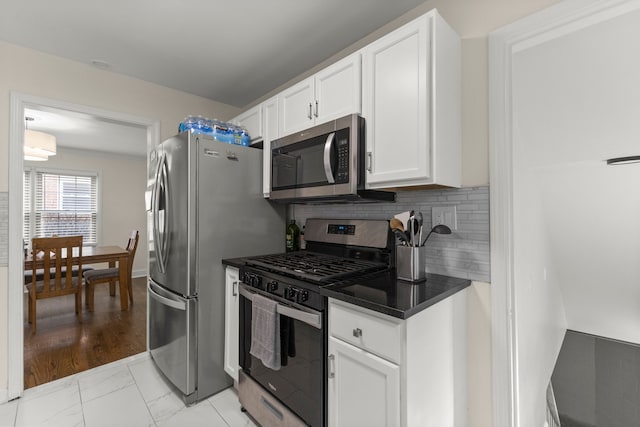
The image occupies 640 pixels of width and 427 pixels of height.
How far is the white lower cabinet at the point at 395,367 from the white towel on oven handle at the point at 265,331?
0.37 meters

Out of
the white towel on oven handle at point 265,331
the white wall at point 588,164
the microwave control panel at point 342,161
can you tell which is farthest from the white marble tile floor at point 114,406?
the white wall at point 588,164

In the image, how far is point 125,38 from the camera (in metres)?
2.02

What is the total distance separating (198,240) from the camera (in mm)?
1943

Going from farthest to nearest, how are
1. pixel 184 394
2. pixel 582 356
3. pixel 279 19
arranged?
pixel 582 356
pixel 184 394
pixel 279 19

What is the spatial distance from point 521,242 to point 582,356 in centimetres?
266

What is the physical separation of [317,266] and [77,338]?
2.97 meters

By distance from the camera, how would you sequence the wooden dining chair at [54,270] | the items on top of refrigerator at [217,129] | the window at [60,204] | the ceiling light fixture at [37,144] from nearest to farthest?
the items on top of refrigerator at [217,129], the ceiling light fixture at [37,144], the wooden dining chair at [54,270], the window at [60,204]

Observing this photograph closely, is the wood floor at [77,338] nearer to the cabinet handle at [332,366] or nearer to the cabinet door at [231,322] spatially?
the cabinet door at [231,322]

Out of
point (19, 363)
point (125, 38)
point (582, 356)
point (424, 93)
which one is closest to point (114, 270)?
point (19, 363)

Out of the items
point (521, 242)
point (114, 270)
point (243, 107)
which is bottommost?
point (114, 270)

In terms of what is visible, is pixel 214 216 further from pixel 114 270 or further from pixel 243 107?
pixel 114 270

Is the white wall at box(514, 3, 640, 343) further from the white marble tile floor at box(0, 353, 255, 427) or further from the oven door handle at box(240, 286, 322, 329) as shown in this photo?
the white marble tile floor at box(0, 353, 255, 427)

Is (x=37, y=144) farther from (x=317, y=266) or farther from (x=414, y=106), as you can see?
(x=414, y=106)

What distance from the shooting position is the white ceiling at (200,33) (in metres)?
1.73
